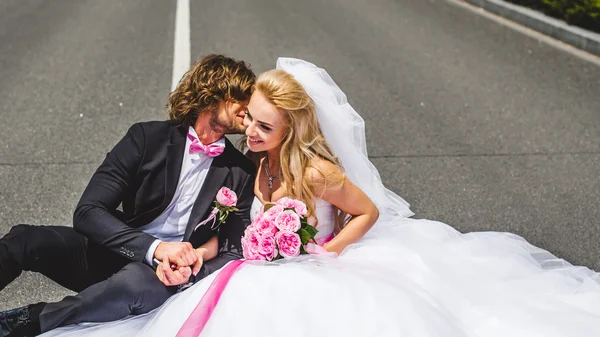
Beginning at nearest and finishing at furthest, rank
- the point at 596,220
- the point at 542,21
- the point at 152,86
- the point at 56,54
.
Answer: the point at 596,220 < the point at 152,86 < the point at 56,54 < the point at 542,21

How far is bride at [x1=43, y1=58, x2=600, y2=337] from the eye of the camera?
2996mm

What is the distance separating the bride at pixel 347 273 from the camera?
3.00 m

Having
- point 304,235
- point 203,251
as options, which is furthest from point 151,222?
point 304,235

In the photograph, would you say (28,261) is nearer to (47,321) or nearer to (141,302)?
(47,321)

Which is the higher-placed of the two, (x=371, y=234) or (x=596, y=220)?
(x=371, y=234)

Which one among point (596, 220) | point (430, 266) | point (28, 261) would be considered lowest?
point (596, 220)

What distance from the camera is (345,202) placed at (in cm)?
374

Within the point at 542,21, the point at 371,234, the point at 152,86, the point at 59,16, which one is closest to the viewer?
the point at 371,234

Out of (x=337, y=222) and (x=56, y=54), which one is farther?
(x=56, y=54)

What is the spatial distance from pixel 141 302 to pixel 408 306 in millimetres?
1245

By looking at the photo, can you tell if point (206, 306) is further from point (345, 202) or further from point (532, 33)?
point (532, 33)

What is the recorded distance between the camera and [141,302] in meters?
3.38

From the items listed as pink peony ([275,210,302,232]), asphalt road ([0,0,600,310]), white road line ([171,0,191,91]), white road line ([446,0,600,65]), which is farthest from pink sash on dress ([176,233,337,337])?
white road line ([446,0,600,65])

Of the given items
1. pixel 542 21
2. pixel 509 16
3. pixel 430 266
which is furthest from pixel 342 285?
pixel 509 16
